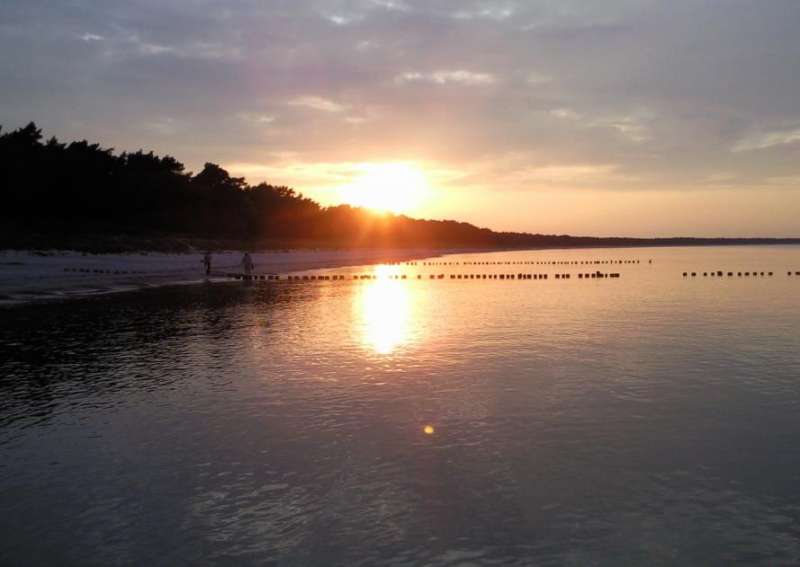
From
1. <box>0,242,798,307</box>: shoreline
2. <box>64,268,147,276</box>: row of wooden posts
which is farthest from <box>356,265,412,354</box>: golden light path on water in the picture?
<box>64,268,147,276</box>: row of wooden posts

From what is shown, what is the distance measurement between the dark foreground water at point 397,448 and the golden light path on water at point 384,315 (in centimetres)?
29

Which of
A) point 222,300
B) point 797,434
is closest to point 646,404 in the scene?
point 797,434

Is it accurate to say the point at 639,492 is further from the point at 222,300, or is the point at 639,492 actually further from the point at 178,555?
the point at 222,300

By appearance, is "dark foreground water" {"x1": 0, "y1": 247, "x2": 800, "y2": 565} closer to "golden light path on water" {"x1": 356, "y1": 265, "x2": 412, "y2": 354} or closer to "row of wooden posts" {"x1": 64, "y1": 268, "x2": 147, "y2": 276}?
"golden light path on water" {"x1": 356, "y1": 265, "x2": 412, "y2": 354}

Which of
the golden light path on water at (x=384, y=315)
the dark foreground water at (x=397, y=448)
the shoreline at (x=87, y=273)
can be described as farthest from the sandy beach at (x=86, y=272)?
the dark foreground water at (x=397, y=448)

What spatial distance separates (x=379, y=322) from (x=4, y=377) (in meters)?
14.3

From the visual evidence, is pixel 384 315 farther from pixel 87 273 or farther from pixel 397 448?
pixel 87 273

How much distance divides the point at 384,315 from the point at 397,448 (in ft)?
61.9

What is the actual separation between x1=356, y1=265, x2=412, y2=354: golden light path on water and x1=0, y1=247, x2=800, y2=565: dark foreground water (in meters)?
0.29

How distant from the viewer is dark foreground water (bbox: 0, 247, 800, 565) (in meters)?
7.21

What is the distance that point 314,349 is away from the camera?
19.3 metres

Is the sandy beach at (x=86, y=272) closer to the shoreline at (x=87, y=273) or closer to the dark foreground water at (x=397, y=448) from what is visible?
the shoreline at (x=87, y=273)

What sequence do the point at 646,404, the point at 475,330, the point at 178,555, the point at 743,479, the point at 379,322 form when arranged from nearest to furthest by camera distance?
the point at 178,555 → the point at 743,479 → the point at 646,404 → the point at 475,330 → the point at 379,322

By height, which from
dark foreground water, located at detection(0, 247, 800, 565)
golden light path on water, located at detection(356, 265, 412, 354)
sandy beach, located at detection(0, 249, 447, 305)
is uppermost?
sandy beach, located at detection(0, 249, 447, 305)
